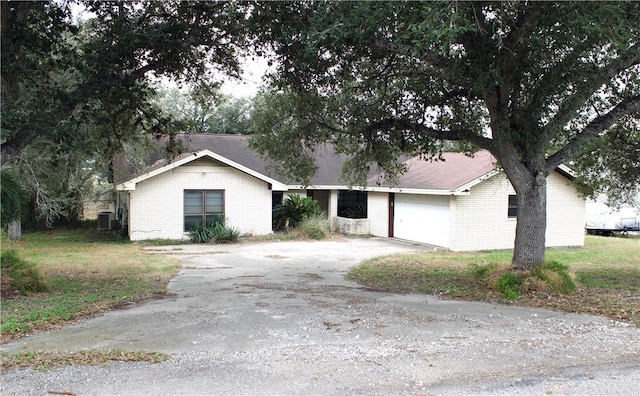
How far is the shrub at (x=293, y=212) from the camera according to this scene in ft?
79.9

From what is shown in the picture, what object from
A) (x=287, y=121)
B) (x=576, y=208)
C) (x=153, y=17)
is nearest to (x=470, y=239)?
(x=576, y=208)

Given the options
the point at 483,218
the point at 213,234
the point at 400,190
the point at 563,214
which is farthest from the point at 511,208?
the point at 213,234

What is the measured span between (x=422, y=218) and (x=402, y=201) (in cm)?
165

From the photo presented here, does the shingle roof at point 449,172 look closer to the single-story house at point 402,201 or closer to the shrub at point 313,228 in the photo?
the single-story house at point 402,201

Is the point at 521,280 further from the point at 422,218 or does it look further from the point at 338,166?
the point at 338,166

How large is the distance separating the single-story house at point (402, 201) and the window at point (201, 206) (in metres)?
0.04

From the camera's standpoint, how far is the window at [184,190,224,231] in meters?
22.1

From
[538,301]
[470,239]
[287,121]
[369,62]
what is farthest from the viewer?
[470,239]

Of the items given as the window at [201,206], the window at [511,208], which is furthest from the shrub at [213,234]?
the window at [511,208]

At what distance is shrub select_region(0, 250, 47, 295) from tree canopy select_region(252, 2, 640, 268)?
6044mm

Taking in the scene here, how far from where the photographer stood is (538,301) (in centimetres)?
927

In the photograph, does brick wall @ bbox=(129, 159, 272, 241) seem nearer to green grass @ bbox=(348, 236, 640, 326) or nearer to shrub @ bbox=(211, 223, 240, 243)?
shrub @ bbox=(211, 223, 240, 243)

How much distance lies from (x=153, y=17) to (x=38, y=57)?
2734 millimetres

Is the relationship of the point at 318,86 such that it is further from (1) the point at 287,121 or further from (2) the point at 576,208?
(2) the point at 576,208
